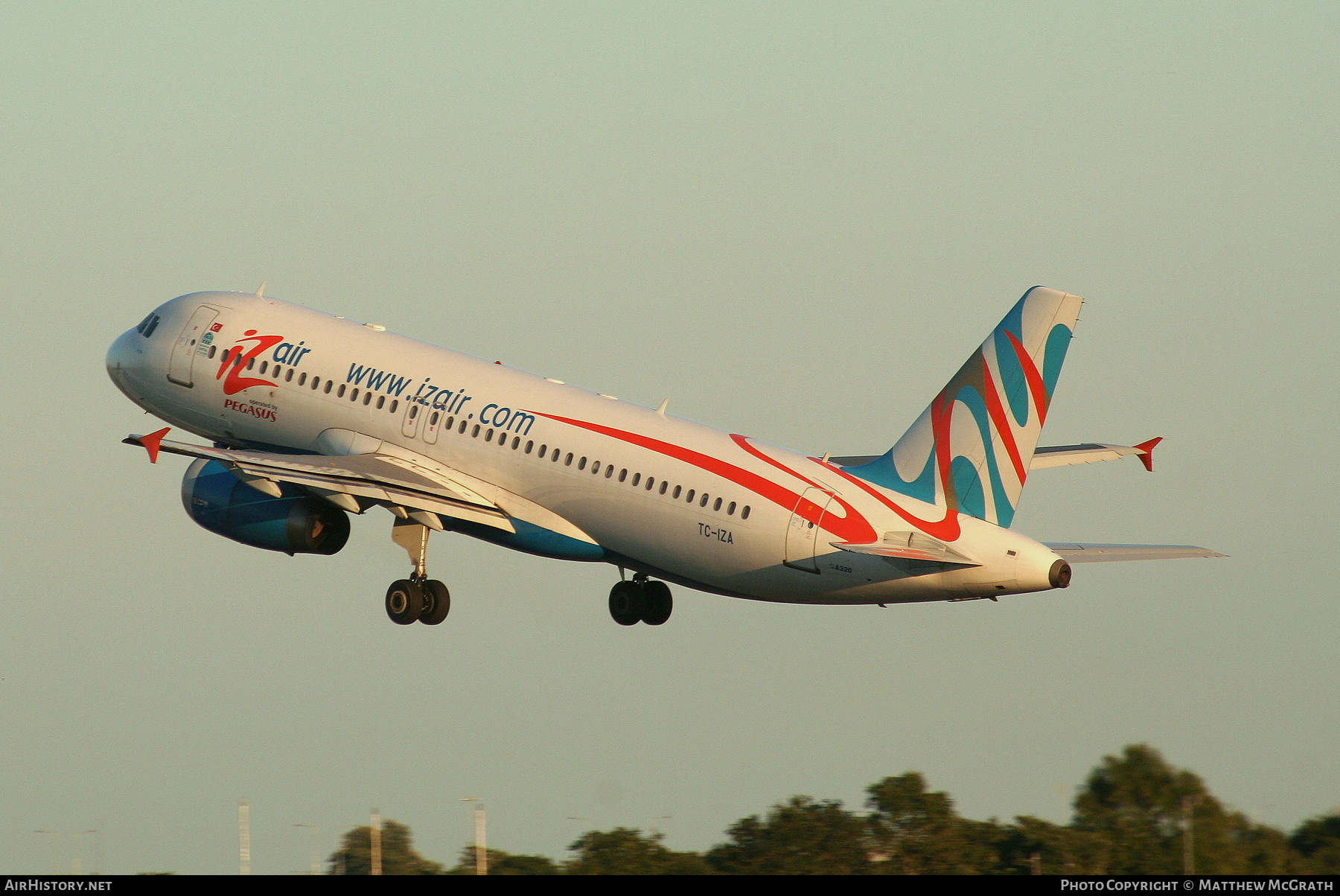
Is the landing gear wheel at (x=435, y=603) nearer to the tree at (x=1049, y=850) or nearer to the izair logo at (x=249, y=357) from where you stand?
the izair logo at (x=249, y=357)

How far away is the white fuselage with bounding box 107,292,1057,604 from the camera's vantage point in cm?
4641

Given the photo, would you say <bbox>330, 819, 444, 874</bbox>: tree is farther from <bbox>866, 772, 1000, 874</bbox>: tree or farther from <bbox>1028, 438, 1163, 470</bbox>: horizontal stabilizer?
<bbox>1028, 438, 1163, 470</bbox>: horizontal stabilizer

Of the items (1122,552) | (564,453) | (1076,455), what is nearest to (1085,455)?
(1076,455)

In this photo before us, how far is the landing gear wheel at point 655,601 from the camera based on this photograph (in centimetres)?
5597

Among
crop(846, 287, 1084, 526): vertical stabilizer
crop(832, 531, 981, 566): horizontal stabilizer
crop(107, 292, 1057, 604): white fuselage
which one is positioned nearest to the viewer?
crop(832, 531, 981, 566): horizontal stabilizer

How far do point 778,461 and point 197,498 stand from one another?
52.7 ft

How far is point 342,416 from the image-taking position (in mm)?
54281

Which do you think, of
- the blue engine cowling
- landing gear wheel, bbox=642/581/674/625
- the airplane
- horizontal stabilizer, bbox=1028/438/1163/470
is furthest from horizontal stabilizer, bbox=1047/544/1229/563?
the blue engine cowling

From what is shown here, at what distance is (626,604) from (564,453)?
6360mm

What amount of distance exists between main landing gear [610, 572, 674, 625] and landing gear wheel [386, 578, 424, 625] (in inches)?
225

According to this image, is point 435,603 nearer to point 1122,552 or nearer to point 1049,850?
point 1122,552

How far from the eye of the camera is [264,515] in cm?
5384

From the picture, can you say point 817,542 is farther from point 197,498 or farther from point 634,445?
point 197,498
